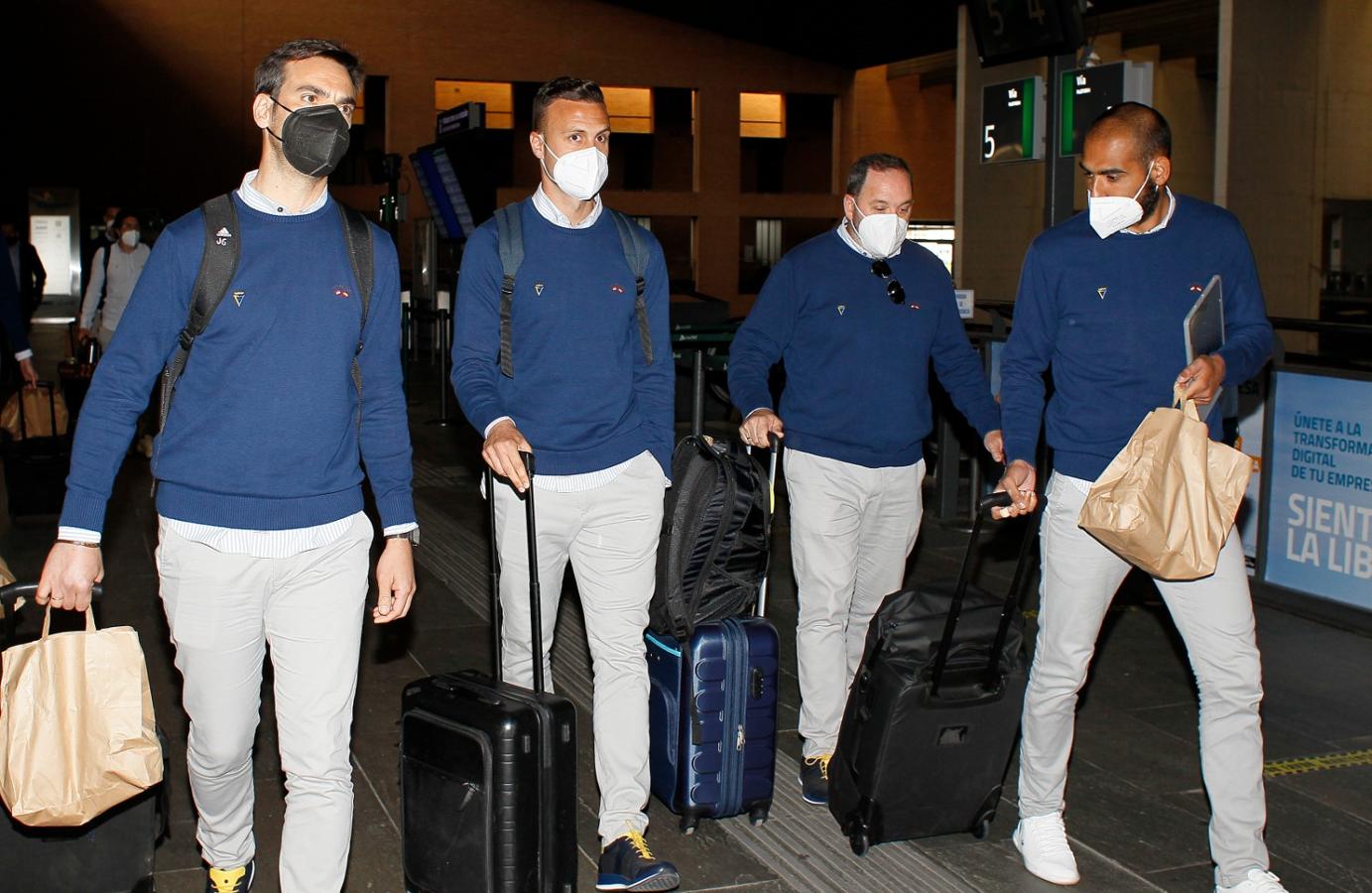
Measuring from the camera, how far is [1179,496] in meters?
3.50

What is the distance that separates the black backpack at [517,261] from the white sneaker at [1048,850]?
172 centimetres

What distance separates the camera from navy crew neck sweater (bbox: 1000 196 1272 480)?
145 inches

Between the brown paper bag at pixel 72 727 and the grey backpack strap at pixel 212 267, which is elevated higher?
the grey backpack strap at pixel 212 267

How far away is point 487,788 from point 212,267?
1.29 meters

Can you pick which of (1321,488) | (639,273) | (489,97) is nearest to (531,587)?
(639,273)

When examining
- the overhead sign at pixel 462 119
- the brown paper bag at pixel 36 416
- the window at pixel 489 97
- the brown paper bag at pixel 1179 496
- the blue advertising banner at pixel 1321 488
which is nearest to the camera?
the brown paper bag at pixel 1179 496

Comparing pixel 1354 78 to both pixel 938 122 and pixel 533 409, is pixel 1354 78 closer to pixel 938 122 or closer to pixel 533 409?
pixel 938 122

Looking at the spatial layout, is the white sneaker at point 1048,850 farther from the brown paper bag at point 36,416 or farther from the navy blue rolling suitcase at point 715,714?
the brown paper bag at point 36,416

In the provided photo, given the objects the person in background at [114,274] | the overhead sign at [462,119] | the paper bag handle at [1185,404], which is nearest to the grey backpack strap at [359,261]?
the paper bag handle at [1185,404]

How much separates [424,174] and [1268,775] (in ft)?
42.5

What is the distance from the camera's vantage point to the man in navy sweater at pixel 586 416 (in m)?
3.75

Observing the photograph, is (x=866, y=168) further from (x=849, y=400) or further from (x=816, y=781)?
(x=816, y=781)

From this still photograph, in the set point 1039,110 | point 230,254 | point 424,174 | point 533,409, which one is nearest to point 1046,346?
point 533,409

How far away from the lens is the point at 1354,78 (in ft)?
52.2
